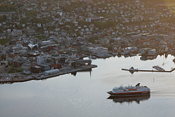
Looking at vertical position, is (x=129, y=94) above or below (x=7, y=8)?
below

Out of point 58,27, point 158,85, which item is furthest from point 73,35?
point 158,85

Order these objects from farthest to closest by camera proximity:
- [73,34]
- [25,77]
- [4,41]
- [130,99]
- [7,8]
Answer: [7,8], [73,34], [4,41], [25,77], [130,99]

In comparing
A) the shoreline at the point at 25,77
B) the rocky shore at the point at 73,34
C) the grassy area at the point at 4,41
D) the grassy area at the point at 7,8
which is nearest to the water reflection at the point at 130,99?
the shoreline at the point at 25,77

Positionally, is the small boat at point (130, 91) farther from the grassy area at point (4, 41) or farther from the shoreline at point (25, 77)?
the grassy area at point (4, 41)

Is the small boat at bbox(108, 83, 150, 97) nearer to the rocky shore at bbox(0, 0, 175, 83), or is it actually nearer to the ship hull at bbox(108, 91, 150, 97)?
the ship hull at bbox(108, 91, 150, 97)

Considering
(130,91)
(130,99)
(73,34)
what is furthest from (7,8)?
(130,99)

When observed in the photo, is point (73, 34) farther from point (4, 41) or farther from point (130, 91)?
point (130, 91)
